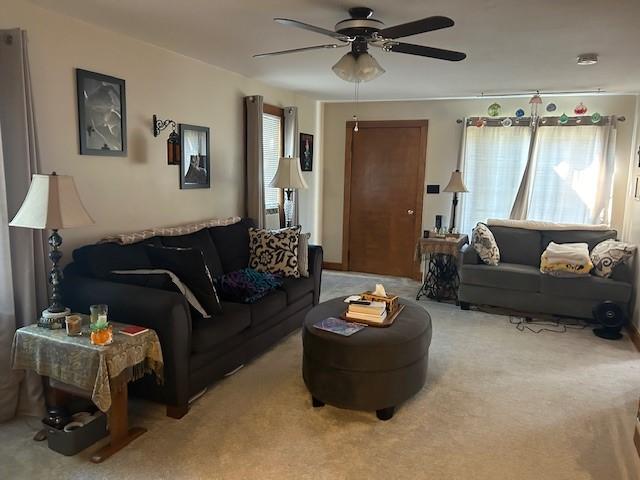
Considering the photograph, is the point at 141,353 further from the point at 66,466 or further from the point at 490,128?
the point at 490,128

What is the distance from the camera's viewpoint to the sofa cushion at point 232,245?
157 inches

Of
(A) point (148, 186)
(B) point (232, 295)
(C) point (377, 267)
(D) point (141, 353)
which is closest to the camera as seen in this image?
(D) point (141, 353)

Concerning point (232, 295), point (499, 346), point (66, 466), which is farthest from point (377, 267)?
point (66, 466)

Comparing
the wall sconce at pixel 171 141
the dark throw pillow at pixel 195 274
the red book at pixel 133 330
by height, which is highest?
the wall sconce at pixel 171 141

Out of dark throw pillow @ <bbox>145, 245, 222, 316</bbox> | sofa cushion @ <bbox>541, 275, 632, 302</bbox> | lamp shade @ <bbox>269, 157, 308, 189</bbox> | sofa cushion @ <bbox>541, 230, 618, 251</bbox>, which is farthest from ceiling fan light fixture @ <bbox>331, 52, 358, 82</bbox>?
sofa cushion @ <bbox>541, 230, 618, 251</bbox>

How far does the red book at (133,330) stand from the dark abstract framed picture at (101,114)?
126 centimetres

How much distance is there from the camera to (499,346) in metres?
3.88

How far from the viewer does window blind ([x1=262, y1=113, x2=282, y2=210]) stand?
5078mm

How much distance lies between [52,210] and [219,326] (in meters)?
1.12

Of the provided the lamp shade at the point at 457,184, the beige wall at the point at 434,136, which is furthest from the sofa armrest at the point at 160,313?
the beige wall at the point at 434,136

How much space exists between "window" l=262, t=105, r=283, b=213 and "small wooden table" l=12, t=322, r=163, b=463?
282 centimetres

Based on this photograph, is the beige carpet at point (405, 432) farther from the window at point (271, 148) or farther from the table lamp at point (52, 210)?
the window at point (271, 148)

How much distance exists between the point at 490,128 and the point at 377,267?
2.32 m

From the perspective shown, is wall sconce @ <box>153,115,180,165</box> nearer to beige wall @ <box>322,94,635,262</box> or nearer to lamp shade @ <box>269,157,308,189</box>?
lamp shade @ <box>269,157,308,189</box>
